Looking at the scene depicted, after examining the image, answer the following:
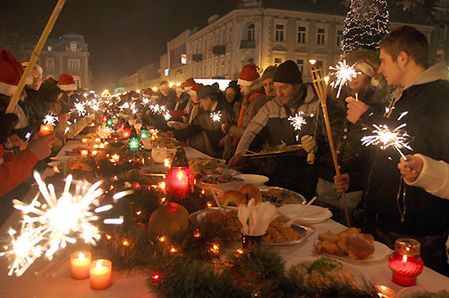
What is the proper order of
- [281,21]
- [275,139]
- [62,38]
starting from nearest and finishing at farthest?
[275,139] < [281,21] < [62,38]

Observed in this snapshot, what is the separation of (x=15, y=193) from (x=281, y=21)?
3184 centimetres

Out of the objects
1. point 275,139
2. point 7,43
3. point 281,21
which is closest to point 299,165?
point 275,139

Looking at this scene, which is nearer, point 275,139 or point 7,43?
point 275,139

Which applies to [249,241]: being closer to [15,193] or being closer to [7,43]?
[15,193]

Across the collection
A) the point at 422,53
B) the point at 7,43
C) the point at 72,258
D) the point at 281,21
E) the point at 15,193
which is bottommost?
the point at 15,193

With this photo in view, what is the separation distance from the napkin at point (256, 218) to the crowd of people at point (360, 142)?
2.22 feet

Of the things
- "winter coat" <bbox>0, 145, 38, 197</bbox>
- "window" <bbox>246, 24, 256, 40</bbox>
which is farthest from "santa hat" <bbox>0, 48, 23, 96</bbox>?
"window" <bbox>246, 24, 256, 40</bbox>

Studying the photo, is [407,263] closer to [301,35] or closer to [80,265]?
[80,265]

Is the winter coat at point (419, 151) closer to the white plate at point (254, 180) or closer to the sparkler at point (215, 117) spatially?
the white plate at point (254, 180)

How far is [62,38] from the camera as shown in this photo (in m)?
66.6

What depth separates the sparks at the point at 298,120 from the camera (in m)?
4.06

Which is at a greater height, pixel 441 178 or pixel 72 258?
pixel 441 178

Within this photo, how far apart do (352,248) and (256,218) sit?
47 cm

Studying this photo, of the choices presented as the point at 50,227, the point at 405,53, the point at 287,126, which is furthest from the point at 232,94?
the point at 50,227
